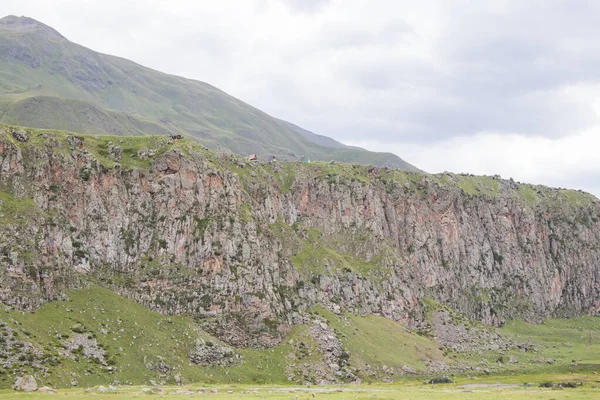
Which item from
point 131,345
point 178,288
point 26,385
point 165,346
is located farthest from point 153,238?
point 26,385

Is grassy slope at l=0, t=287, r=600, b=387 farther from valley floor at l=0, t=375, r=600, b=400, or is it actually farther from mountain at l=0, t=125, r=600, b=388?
valley floor at l=0, t=375, r=600, b=400

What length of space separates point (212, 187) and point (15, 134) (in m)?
58.6

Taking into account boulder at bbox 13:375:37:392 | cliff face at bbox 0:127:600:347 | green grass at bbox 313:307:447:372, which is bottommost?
green grass at bbox 313:307:447:372

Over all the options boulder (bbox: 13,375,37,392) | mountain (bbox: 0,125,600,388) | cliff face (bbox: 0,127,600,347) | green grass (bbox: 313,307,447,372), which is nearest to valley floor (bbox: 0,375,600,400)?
boulder (bbox: 13,375,37,392)

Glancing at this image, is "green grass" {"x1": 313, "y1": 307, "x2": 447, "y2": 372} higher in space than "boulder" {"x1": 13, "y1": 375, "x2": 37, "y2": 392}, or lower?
lower

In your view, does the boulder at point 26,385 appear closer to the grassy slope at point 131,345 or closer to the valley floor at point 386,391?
the valley floor at point 386,391

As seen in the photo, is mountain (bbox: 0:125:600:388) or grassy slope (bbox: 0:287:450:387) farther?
mountain (bbox: 0:125:600:388)

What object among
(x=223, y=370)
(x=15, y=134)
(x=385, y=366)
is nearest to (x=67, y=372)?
(x=223, y=370)

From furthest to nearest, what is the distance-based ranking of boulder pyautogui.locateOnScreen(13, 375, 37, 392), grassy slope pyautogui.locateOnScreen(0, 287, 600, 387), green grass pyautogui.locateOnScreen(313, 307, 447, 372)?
green grass pyautogui.locateOnScreen(313, 307, 447, 372) → grassy slope pyautogui.locateOnScreen(0, 287, 600, 387) → boulder pyautogui.locateOnScreen(13, 375, 37, 392)

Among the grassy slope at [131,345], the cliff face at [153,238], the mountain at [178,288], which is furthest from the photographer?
the cliff face at [153,238]

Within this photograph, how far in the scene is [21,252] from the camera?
117250 millimetres

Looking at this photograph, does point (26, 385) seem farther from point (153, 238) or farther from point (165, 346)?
point (153, 238)

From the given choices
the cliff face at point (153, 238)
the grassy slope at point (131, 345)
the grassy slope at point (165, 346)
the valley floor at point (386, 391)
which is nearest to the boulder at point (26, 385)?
the valley floor at point (386, 391)

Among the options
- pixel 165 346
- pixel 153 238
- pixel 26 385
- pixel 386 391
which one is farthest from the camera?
pixel 153 238
